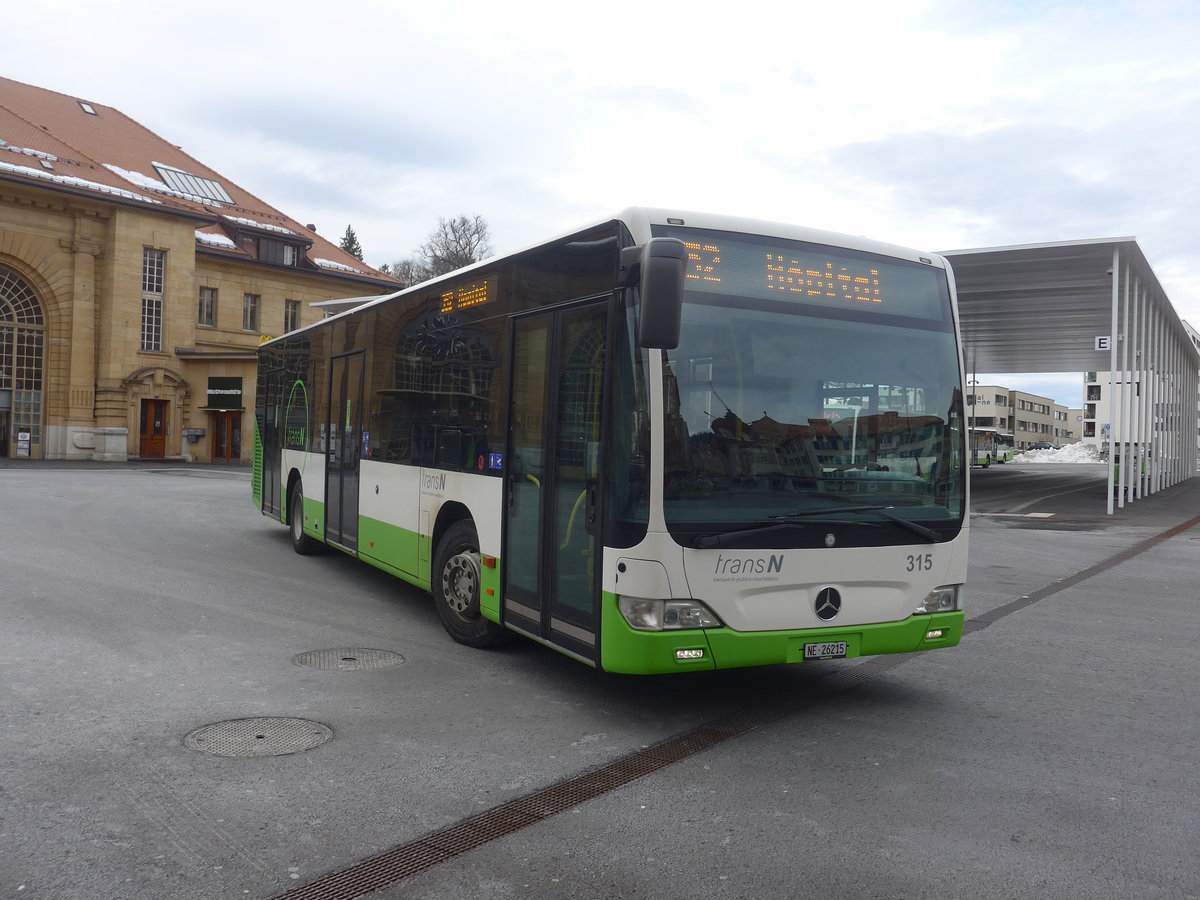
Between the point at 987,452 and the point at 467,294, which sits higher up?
the point at 467,294

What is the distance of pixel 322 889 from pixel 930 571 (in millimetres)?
4074

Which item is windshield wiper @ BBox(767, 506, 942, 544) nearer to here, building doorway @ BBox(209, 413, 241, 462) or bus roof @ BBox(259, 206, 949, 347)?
bus roof @ BBox(259, 206, 949, 347)

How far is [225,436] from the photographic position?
47.2 m

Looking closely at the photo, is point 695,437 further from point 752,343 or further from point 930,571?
point 930,571

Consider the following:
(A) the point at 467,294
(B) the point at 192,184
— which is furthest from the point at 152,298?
(A) the point at 467,294

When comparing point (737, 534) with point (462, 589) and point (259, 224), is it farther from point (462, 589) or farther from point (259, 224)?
point (259, 224)

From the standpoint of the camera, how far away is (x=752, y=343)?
5758 mm

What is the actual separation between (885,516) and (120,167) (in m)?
50.5

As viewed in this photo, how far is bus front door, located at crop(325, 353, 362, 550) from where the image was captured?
10.2 metres

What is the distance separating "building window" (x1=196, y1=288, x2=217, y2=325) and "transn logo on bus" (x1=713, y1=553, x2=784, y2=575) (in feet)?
164

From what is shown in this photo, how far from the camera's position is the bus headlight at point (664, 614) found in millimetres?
5469

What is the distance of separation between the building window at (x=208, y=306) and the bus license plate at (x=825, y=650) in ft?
164

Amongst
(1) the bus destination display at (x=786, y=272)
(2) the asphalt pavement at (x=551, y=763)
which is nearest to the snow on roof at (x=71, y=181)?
(2) the asphalt pavement at (x=551, y=763)

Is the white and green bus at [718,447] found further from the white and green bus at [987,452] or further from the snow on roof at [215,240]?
the white and green bus at [987,452]
